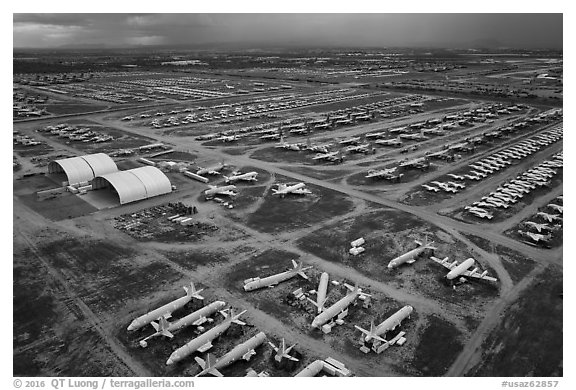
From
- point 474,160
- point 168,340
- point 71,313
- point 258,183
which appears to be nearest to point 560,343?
point 168,340

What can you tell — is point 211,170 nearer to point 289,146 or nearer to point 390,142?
point 289,146

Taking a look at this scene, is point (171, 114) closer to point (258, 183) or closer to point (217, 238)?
point (258, 183)

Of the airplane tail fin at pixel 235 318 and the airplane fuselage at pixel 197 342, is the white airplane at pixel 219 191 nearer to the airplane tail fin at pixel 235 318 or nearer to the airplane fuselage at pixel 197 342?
the airplane tail fin at pixel 235 318

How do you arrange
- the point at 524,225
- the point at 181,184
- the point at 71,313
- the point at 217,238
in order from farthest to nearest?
the point at 181,184 → the point at 524,225 → the point at 217,238 → the point at 71,313

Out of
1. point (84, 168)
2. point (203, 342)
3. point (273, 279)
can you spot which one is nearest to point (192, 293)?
point (203, 342)

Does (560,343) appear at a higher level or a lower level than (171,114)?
lower

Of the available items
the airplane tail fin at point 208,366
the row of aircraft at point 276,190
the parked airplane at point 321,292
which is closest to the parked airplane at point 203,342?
the airplane tail fin at point 208,366

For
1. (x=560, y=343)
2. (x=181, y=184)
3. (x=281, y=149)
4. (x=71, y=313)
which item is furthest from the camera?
(x=281, y=149)
